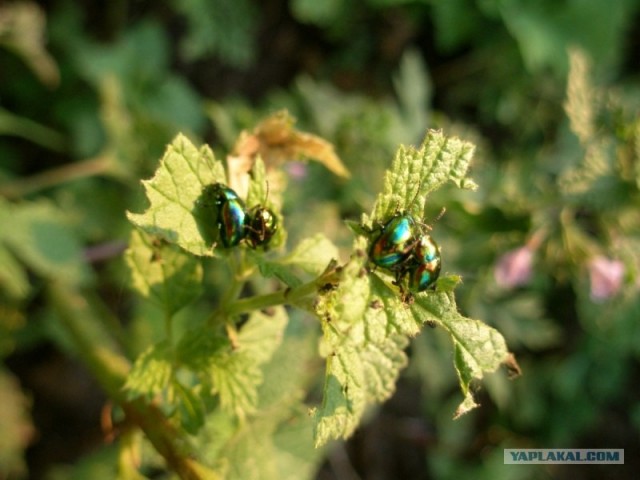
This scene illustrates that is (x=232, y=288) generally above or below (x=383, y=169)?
below

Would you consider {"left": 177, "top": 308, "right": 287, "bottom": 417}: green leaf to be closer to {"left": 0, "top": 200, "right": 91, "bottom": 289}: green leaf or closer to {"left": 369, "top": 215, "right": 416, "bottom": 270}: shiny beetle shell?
{"left": 369, "top": 215, "right": 416, "bottom": 270}: shiny beetle shell

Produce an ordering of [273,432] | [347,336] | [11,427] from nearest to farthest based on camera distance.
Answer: [347,336] → [273,432] → [11,427]

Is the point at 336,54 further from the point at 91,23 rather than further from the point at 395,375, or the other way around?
the point at 395,375

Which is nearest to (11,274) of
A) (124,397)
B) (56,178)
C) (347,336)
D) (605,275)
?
(56,178)

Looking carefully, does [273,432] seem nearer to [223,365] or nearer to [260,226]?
[223,365]

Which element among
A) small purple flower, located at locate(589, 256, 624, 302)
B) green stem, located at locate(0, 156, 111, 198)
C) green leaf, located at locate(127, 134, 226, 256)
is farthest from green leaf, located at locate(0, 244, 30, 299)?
small purple flower, located at locate(589, 256, 624, 302)

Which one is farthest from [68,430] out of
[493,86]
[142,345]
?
[493,86]

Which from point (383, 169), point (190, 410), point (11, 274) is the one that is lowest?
point (190, 410)
